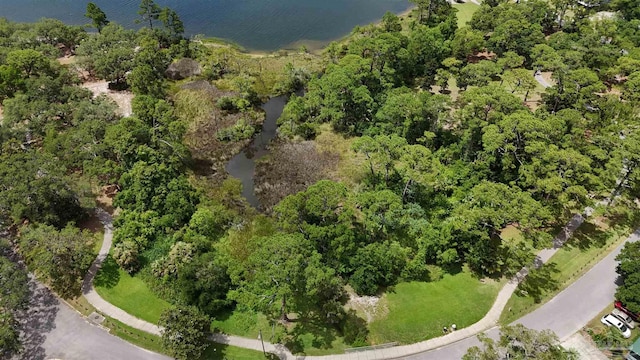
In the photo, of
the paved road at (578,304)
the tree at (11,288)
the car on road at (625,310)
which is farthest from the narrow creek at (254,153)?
the car on road at (625,310)

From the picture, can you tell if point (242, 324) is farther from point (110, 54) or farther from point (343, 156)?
point (110, 54)

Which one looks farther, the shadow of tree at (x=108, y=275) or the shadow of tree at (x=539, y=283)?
the shadow of tree at (x=108, y=275)

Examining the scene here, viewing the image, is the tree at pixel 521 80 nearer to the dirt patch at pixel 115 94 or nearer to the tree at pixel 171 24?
the dirt patch at pixel 115 94

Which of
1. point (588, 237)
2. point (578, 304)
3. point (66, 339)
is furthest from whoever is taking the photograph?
point (588, 237)

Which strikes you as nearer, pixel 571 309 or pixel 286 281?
pixel 286 281

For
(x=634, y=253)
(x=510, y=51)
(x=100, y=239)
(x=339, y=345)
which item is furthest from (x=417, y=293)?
(x=510, y=51)

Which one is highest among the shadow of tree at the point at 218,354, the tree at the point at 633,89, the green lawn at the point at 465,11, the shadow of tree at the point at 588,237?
the green lawn at the point at 465,11

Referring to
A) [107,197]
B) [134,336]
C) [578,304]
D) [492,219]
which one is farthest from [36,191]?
[578,304]
